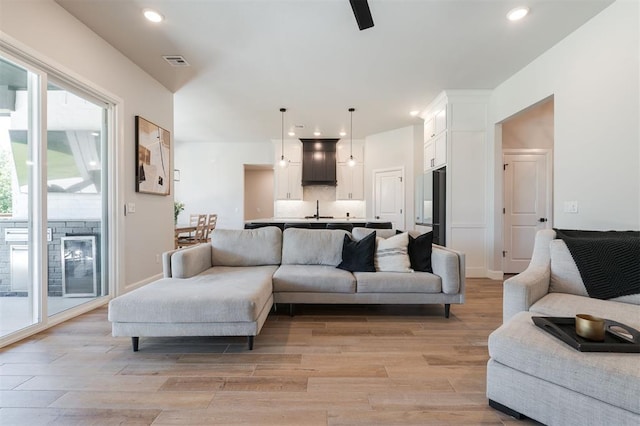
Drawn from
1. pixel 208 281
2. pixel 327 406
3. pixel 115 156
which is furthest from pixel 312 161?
pixel 327 406

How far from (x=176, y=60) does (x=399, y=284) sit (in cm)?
364

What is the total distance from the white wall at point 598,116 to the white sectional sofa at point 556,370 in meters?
1.12

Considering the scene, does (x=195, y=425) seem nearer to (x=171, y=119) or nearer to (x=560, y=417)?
(x=560, y=417)

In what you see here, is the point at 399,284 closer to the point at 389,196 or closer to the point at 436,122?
the point at 436,122

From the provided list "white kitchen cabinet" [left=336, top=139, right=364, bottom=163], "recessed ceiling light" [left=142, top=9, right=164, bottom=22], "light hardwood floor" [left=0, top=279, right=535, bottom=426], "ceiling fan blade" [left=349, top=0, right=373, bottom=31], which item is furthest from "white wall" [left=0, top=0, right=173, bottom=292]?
"white kitchen cabinet" [left=336, top=139, right=364, bottom=163]

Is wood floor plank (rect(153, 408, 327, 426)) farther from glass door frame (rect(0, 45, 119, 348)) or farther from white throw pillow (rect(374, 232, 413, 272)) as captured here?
glass door frame (rect(0, 45, 119, 348))

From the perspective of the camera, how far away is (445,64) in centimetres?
340

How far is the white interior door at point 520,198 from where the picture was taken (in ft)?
14.8

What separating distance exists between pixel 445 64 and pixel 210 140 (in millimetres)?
5904

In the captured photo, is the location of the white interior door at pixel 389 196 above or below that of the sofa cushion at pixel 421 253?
above

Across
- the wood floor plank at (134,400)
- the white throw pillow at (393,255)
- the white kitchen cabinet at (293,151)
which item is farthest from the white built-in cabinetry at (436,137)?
the wood floor plank at (134,400)

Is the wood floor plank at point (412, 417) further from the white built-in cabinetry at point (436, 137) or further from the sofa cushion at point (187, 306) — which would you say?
the white built-in cabinetry at point (436, 137)

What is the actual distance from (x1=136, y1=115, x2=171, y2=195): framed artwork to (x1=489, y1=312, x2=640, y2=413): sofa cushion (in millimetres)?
3981

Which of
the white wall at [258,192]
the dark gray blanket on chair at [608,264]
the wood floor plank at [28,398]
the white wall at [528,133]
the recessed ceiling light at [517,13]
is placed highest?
the recessed ceiling light at [517,13]
